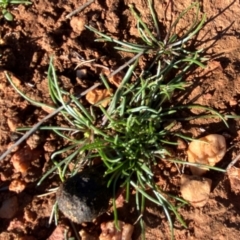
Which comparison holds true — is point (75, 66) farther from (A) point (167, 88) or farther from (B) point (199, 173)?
(B) point (199, 173)

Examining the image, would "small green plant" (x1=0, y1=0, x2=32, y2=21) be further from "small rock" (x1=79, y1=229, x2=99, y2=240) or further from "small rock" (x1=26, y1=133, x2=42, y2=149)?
"small rock" (x1=79, y1=229, x2=99, y2=240)

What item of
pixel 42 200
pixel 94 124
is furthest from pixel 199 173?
pixel 42 200

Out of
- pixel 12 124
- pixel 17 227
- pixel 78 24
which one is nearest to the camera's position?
pixel 17 227

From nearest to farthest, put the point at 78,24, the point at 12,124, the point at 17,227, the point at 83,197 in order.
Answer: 1. the point at 83,197
2. the point at 17,227
3. the point at 12,124
4. the point at 78,24

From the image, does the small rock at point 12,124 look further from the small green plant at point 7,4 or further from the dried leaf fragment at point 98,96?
the small green plant at point 7,4

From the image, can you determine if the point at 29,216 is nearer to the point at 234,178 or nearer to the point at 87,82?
the point at 87,82

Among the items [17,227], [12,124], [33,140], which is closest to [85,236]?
[17,227]

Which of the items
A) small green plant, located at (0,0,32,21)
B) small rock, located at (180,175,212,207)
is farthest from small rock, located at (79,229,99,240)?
small green plant, located at (0,0,32,21)

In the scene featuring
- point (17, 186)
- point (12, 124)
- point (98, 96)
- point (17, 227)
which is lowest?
point (17, 227)
